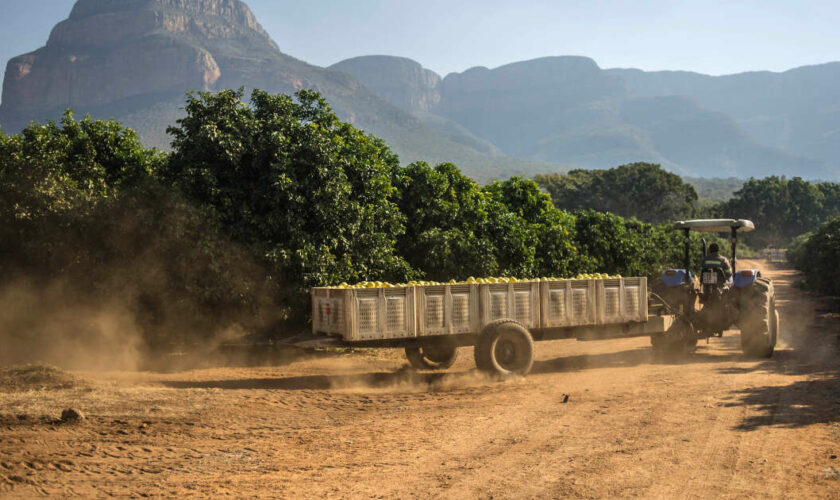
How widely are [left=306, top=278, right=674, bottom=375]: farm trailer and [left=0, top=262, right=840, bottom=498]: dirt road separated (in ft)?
2.62

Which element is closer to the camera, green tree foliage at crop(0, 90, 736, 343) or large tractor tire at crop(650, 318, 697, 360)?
green tree foliage at crop(0, 90, 736, 343)

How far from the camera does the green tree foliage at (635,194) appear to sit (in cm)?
8131

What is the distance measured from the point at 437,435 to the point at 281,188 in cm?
797

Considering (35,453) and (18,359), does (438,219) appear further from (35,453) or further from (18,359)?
(35,453)

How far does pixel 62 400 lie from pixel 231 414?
8.89 ft

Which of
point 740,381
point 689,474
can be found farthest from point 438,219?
point 689,474

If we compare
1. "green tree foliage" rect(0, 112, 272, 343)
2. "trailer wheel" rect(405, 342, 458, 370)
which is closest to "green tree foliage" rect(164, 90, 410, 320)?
"green tree foliage" rect(0, 112, 272, 343)

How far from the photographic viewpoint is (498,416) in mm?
9172

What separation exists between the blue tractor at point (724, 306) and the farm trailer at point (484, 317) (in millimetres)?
1115

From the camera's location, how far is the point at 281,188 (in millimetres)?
14336

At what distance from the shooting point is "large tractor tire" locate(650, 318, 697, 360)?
47.6 ft

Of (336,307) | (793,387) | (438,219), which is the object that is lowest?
(793,387)

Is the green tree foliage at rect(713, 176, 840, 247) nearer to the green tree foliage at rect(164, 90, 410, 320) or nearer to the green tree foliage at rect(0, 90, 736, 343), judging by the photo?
the green tree foliage at rect(164, 90, 410, 320)

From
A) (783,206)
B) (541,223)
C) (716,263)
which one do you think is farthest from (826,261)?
(783,206)
